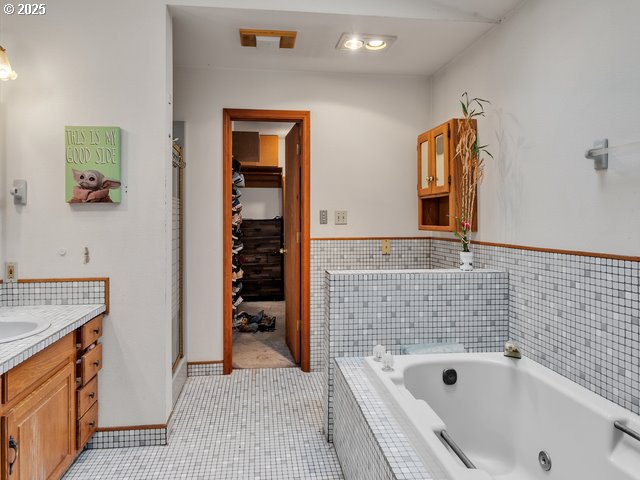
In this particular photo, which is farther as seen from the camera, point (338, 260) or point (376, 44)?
point (338, 260)

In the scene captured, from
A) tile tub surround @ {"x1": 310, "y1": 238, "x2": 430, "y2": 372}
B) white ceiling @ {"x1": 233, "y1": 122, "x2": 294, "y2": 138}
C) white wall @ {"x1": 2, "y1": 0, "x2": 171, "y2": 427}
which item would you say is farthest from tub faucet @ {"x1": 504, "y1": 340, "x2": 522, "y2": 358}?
white ceiling @ {"x1": 233, "y1": 122, "x2": 294, "y2": 138}

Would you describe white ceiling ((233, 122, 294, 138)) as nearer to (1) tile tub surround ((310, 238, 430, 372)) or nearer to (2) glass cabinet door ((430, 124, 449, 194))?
(1) tile tub surround ((310, 238, 430, 372))

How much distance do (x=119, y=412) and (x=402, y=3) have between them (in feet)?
8.88

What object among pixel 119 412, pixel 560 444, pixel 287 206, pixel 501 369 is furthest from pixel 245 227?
pixel 560 444

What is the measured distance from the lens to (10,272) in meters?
2.30

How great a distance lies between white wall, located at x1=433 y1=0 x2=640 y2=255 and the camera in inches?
68.2

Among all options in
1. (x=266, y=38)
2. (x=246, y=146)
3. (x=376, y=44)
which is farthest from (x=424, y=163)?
(x=246, y=146)

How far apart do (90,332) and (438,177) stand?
2231 millimetres

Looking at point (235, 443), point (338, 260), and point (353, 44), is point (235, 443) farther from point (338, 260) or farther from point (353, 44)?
point (353, 44)

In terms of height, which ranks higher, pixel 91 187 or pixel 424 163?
pixel 424 163

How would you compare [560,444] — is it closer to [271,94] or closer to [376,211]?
[376,211]

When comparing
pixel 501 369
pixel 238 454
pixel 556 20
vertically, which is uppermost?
pixel 556 20

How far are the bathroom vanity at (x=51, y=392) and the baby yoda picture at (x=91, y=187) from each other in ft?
1.79

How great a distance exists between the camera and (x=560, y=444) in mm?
1797
